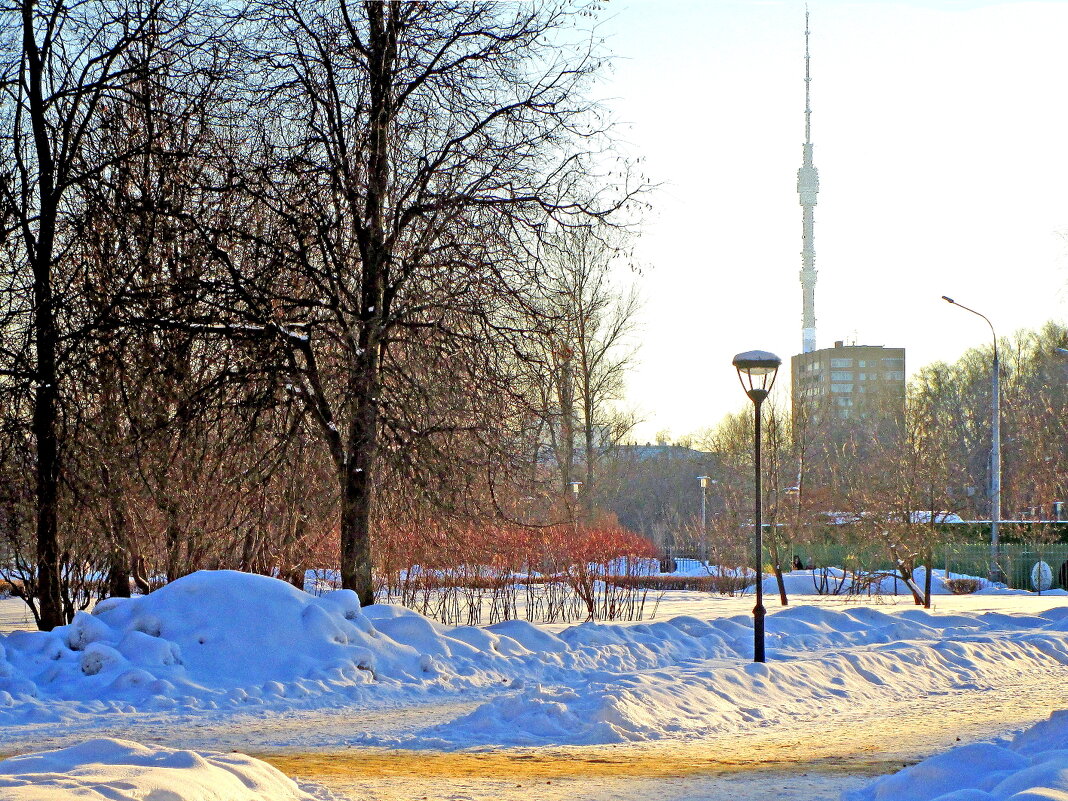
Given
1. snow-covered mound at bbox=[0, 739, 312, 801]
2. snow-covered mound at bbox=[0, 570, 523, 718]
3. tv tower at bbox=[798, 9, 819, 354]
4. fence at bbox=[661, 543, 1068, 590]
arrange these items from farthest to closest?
tv tower at bbox=[798, 9, 819, 354]
fence at bbox=[661, 543, 1068, 590]
snow-covered mound at bbox=[0, 570, 523, 718]
snow-covered mound at bbox=[0, 739, 312, 801]

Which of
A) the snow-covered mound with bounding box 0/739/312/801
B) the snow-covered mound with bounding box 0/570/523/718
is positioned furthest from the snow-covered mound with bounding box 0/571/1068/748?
the snow-covered mound with bounding box 0/739/312/801

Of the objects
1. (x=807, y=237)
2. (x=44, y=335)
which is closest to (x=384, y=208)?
(x=44, y=335)

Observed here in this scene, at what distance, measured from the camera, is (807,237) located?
13988 cm

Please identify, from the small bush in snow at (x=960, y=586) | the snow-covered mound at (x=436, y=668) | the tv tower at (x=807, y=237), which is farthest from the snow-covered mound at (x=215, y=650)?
the tv tower at (x=807, y=237)

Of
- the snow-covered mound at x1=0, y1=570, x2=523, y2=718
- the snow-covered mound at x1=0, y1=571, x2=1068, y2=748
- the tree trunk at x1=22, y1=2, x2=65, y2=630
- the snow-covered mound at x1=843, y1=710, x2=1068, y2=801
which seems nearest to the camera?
the snow-covered mound at x1=843, y1=710, x2=1068, y2=801

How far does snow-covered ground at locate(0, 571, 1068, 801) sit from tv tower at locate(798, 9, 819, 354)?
124017 millimetres

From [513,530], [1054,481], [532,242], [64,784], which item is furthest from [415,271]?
[1054,481]

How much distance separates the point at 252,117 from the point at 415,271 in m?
2.80

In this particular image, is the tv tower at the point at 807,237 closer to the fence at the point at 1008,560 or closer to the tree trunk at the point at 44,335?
the fence at the point at 1008,560

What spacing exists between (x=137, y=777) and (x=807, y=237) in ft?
461

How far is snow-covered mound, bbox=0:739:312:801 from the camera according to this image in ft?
17.0

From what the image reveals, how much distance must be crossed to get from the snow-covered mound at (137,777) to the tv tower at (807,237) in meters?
135

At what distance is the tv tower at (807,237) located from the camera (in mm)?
136750

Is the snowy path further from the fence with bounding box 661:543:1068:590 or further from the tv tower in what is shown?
the tv tower
